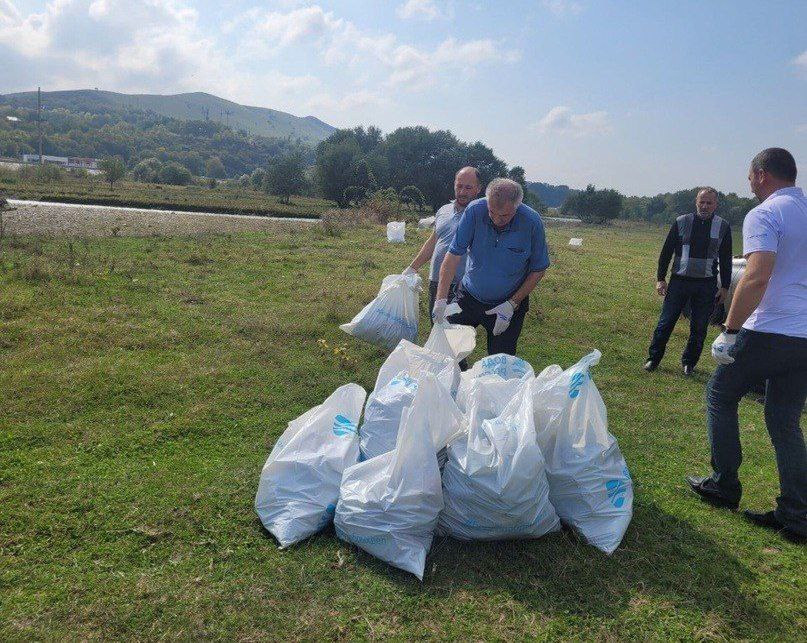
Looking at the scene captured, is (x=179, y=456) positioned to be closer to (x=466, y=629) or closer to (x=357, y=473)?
(x=357, y=473)

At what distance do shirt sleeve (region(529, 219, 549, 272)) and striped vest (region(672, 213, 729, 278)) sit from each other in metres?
2.18

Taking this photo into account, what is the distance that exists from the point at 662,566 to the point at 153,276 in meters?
6.93

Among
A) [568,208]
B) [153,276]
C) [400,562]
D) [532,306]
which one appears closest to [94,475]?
[400,562]

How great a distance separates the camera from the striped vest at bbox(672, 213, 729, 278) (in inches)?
189

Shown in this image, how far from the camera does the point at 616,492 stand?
2.54m

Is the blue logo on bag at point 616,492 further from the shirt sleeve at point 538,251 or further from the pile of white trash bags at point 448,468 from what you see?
the shirt sleeve at point 538,251

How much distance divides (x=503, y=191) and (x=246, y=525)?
7.24 feet

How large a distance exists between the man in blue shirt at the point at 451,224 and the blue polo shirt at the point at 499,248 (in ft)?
1.70

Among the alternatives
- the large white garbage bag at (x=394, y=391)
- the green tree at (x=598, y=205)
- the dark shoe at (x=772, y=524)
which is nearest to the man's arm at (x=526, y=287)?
the large white garbage bag at (x=394, y=391)

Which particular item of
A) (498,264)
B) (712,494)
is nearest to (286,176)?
(498,264)

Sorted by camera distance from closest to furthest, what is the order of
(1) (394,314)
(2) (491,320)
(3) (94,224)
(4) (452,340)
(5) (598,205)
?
(4) (452,340)
(2) (491,320)
(1) (394,314)
(3) (94,224)
(5) (598,205)

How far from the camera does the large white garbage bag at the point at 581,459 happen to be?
248 cm

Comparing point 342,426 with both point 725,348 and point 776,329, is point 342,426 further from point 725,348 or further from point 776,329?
point 776,329

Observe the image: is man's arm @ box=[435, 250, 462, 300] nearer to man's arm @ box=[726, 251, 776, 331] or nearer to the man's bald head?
the man's bald head
